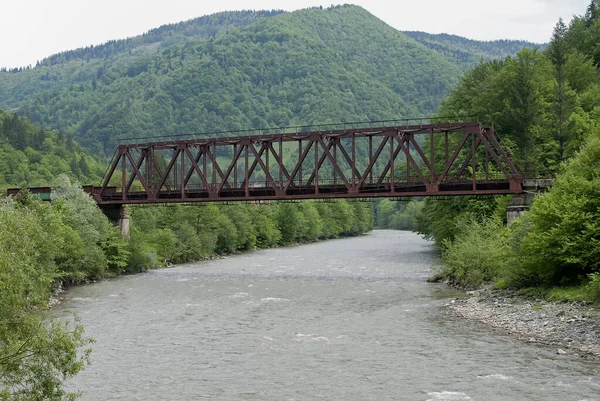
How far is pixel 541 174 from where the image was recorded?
66.4m

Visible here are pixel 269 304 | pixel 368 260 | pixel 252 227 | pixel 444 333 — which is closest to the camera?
pixel 444 333

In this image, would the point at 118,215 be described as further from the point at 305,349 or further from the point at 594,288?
the point at 594,288

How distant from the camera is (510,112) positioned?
71500 millimetres

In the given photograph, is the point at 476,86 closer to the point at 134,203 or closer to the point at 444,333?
the point at 134,203

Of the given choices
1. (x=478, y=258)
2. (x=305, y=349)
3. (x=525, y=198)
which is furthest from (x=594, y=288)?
(x=525, y=198)

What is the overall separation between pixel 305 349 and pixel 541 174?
4272 cm

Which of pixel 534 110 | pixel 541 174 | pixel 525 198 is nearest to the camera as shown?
pixel 525 198

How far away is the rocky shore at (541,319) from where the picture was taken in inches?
1159

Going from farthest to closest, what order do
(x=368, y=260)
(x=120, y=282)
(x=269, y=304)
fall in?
(x=368, y=260) → (x=120, y=282) → (x=269, y=304)

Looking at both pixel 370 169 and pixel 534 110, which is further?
pixel 534 110

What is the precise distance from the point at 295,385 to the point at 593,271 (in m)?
19.3

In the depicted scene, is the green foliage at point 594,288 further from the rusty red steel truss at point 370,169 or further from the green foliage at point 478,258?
the rusty red steel truss at point 370,169

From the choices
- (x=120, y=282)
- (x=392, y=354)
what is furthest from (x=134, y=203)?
(x=392, y=354)

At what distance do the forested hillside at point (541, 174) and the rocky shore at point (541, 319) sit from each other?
5.32 feet
